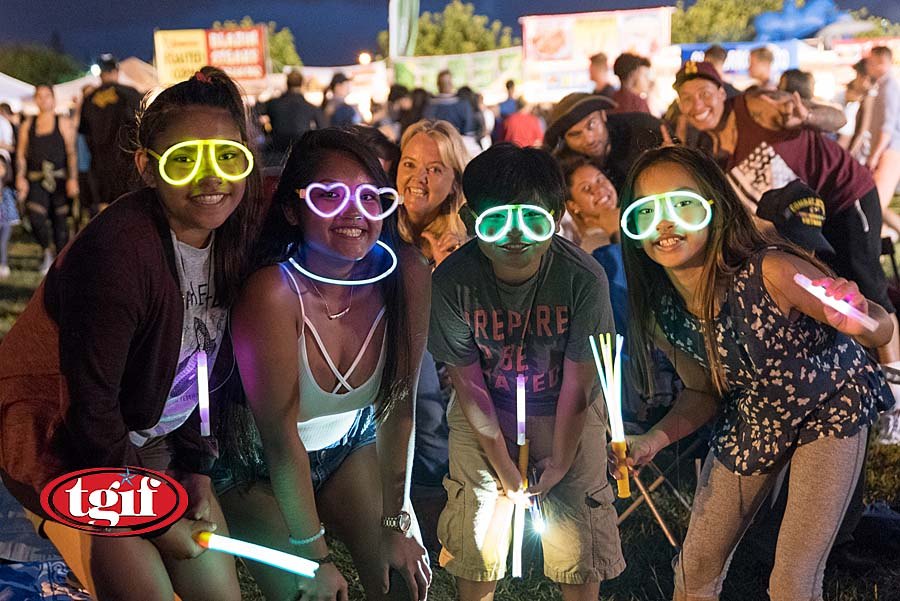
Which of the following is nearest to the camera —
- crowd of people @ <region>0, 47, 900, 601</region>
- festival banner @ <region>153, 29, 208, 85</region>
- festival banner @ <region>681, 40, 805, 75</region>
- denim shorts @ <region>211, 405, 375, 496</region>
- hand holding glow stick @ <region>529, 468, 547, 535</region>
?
crowd of people @ <region>0, 47, 900, 601</region>

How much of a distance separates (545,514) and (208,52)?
7.67m

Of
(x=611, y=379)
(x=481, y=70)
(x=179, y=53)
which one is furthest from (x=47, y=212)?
(x=481, y=70)

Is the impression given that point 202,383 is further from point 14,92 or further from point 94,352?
point 14,92

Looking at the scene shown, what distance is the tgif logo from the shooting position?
5.59ft

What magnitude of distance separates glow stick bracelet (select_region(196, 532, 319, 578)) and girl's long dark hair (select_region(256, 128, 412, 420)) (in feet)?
1.39

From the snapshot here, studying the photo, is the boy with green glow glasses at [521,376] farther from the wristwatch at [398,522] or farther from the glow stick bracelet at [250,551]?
the glow stick bracelet at [250,551]

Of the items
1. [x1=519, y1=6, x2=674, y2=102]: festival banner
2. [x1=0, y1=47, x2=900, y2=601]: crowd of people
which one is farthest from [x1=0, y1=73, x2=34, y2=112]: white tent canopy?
[x1=0, y1=47, x2=900, y2=601]: crowd of people

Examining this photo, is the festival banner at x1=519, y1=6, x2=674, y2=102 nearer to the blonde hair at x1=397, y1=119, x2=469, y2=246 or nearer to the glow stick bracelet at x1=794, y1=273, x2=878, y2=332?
the blonde hair at x1=397, y1=119, x2=469, y2=246

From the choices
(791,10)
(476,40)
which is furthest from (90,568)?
(476,40)

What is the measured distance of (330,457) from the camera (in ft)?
6.95

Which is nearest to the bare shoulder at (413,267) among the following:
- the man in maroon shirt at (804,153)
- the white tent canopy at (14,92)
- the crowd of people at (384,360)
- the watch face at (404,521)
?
the crowd of people at (384,360)

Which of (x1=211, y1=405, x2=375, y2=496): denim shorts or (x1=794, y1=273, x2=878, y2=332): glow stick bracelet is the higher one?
(x1=794, y1=273, x2=878, y2=332): glow stick bracelet

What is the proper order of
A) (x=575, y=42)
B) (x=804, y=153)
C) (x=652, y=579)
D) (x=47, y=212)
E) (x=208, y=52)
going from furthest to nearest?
(x=575, y=42) → (x=208, y=52) → (x=47, y=212) → (x=804, y=153) → (x=652, y=579)

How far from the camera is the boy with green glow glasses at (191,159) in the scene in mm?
1736
